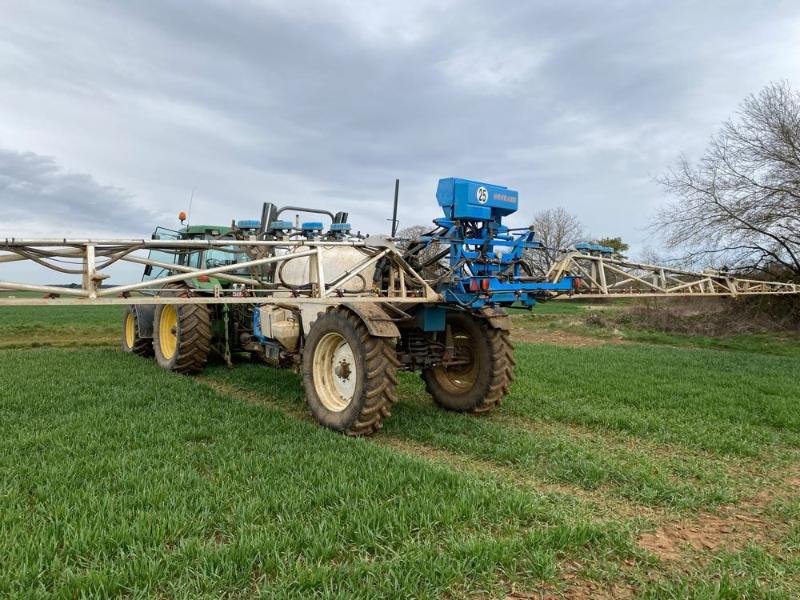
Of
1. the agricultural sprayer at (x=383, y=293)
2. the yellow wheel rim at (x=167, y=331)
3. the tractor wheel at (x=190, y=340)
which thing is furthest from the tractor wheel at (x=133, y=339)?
the agricultural sprayer at (x=383, y=293)

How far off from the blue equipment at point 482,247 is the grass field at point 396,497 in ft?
4.78

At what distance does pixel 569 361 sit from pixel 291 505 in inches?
335

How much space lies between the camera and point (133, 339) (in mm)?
11820

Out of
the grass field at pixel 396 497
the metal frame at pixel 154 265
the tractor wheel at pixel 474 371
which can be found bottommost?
the grass field at pixel 396 497

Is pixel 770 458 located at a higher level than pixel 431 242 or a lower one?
lower

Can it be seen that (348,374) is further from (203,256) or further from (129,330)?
(129,330)

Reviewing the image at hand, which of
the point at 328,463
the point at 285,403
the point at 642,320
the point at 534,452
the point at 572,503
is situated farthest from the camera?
the point at 642,320

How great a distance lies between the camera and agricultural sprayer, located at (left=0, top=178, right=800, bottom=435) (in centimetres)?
507

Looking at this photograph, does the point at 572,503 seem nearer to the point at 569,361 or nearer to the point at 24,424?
the point at 24,424

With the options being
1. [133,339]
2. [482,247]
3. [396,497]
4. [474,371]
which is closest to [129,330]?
[133,339]

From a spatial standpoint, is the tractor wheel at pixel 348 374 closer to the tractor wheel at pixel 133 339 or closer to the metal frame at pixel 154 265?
the metal frame at pixel 154 265

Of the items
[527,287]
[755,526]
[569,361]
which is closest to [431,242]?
[527,287]

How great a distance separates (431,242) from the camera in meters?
6.21

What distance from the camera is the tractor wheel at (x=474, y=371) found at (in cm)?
676
